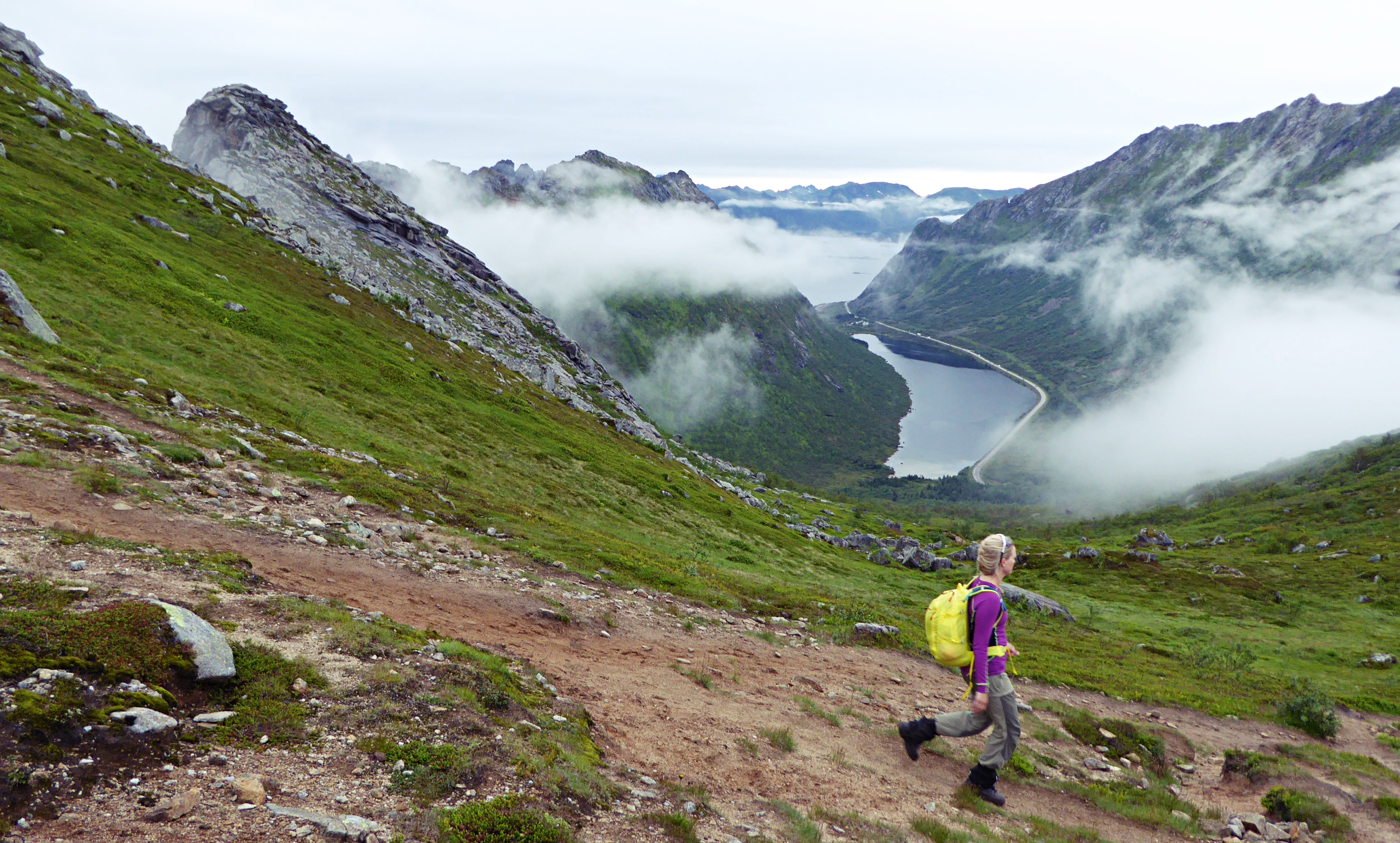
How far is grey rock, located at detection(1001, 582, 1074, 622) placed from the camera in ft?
175

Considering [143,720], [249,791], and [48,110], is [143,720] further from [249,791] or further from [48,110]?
[48,110]

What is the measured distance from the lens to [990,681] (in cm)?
1155

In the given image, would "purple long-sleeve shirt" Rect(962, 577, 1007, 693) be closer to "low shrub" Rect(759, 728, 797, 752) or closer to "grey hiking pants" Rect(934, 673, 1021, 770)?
"grey hiking pants" Rect(934, 673, 1021, 770)

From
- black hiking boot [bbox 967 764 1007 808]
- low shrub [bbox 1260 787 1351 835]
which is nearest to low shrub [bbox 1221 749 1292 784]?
low shrub [bbox 1260 787 1351 835]

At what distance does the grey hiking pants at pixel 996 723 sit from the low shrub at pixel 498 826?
8.02 metres

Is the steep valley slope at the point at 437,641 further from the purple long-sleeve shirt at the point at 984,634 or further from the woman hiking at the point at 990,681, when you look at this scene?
the purple long-sleeve shirt at the point at 984,634

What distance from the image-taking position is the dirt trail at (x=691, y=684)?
A: 11555mm

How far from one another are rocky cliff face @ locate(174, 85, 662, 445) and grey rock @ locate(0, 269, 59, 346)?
60688mm

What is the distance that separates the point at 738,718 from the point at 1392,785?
2128cm

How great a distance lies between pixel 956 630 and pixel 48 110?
4210 inches

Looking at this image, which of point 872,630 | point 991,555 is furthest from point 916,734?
point 872,630

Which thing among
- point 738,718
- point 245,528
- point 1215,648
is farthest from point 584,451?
point 1215,648

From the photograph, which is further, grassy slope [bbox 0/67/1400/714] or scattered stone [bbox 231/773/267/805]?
grassy slope [bbox 0/67/1400/714]

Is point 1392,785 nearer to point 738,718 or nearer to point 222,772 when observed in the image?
point 738,718
